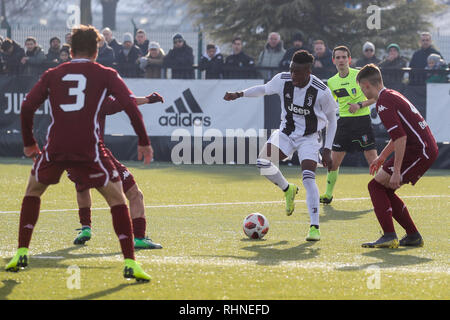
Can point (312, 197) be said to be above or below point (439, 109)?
below

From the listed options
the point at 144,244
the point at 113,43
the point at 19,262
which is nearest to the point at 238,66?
the point at 113,43

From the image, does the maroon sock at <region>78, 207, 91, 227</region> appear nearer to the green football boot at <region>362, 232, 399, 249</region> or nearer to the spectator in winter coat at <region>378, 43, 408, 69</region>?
the green football boot at <region>362, 232, 399, 249</region>

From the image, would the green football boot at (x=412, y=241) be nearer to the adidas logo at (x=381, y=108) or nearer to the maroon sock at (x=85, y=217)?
the adidas logo at (x=381, y=108)

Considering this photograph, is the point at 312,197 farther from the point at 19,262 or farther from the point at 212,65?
the point at 212,65

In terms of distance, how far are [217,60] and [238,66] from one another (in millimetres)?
554

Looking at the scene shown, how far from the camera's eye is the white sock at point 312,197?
8859 millimetres

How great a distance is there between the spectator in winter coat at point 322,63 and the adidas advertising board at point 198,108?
129 cm

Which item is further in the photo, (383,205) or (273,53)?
(273,53)

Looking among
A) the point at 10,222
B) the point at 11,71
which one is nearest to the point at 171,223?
the point at 10,222

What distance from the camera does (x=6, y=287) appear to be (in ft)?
19.7

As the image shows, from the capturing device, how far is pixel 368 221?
10.2 metres

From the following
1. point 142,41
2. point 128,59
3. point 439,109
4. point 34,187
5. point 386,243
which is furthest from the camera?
point 142,41

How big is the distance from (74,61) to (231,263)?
214cm

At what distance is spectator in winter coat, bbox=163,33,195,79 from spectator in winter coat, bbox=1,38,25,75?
352 cm
